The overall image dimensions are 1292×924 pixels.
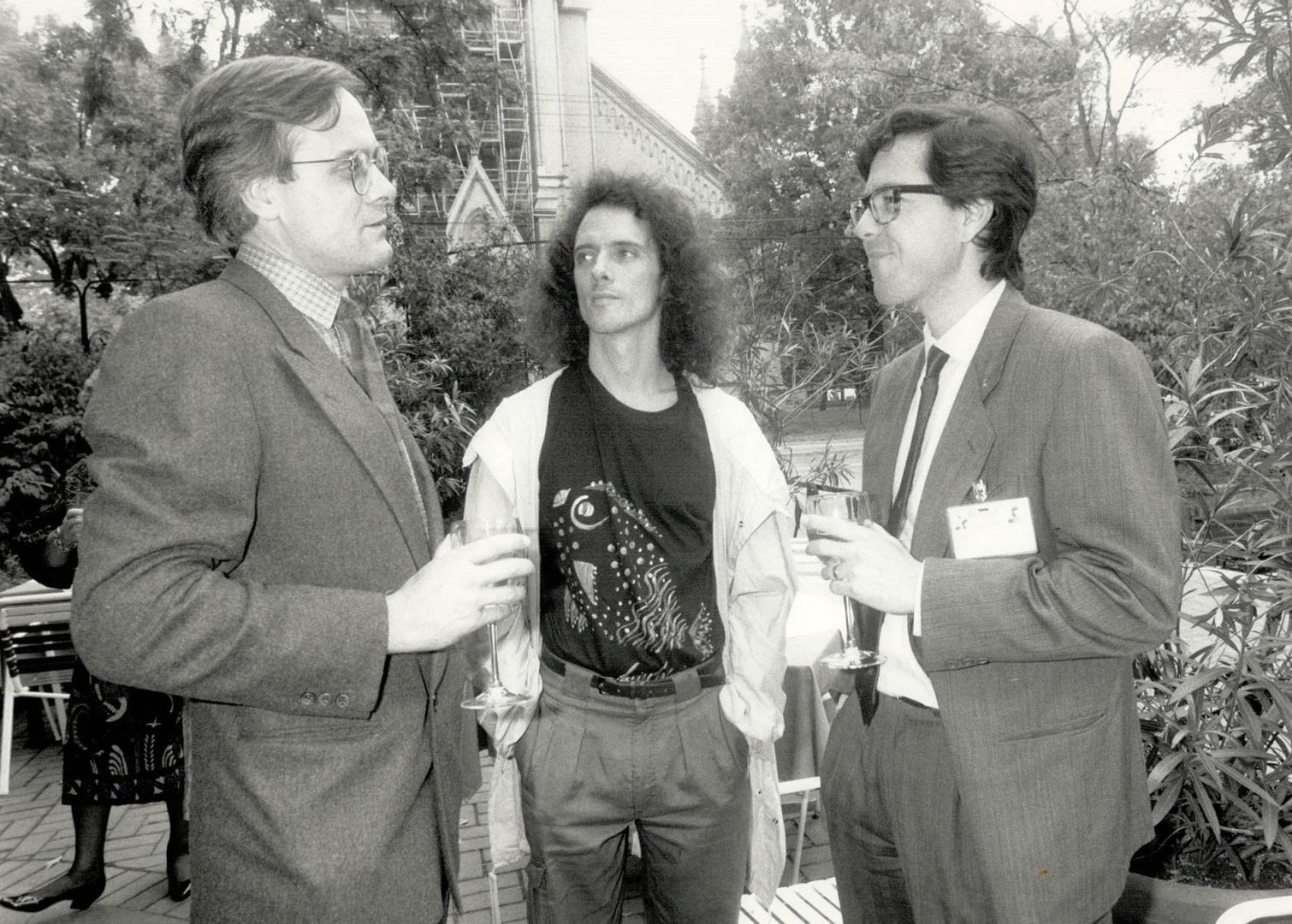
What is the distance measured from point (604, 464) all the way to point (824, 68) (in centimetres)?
1858

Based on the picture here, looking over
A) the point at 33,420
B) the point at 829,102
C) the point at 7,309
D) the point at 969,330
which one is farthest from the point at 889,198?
the point at 829,102

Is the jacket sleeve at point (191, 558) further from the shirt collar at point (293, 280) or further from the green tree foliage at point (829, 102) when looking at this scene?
the green tree foliage at point (829, 102)

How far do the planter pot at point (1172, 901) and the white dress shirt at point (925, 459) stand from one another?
1005mm

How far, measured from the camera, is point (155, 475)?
1146 mm

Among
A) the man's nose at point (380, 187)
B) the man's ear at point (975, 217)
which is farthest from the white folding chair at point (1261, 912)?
the man's nose at point (380, 187)

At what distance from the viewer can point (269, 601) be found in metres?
1.20

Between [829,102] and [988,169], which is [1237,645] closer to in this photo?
[988,169]

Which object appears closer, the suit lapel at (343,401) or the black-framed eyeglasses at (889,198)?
the suit lapel at (343,401)

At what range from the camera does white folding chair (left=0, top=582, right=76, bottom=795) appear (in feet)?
16.3

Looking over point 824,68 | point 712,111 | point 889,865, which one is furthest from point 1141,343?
point 712,111

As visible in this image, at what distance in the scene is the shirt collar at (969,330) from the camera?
70.6 inches

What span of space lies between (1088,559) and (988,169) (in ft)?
2.71

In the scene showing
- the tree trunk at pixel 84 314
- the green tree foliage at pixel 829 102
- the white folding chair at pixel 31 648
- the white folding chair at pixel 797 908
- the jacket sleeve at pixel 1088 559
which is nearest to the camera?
the jacket sleeve at pixel 1088 559

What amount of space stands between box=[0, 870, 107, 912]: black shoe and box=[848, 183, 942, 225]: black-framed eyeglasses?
12.5 feet
